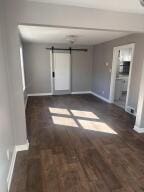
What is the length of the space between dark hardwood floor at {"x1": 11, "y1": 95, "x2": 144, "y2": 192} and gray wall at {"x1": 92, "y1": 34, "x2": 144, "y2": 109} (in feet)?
3.16

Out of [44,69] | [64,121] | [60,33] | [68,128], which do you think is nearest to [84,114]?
[64,121]

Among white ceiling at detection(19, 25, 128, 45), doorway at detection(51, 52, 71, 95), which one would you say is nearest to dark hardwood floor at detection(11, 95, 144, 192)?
white ceiling at detection(19, 25, 128, 45)

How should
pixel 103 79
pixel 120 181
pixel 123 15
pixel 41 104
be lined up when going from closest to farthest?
pixel 120 181 → pixel 123 15 → pixel 41 104 → pixel 103 79

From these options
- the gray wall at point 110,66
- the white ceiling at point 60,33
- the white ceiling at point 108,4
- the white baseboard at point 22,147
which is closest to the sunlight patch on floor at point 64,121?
the white baseboard at point 22,147

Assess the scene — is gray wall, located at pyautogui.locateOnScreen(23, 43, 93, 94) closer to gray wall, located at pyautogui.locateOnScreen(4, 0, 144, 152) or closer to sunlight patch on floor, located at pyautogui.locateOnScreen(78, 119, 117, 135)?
sunlight patch on floor, located at pyautogui.locateOnScreen(78, 119, 117, 135)

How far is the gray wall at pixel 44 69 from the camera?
20.6ft

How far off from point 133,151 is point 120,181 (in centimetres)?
83

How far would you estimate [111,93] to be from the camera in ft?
18.3

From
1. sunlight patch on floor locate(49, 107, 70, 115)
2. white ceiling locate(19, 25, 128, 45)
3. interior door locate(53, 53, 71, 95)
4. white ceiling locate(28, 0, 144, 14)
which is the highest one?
white ceiling locate(19, 25, 128, 45)

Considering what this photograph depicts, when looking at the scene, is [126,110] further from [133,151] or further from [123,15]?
[123,15]

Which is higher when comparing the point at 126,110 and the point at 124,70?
the point at 124,70

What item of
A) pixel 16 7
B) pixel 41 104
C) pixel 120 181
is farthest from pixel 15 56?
pixel 41 104

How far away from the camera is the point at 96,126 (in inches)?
141

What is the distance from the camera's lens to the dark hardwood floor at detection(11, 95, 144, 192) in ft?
6.07
